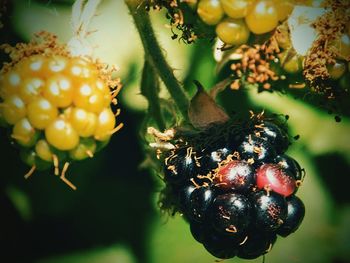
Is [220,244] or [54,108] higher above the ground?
[54,108]

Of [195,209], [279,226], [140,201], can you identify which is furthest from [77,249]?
[279,226]

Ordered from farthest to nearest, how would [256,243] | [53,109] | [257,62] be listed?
[257,62] < [256,243] < [53,109]

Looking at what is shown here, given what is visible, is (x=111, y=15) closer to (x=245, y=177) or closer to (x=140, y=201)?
(x=140, y=201)

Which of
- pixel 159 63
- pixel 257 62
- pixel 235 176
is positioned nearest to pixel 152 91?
pixel 159 63

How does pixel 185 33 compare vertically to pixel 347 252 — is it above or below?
above

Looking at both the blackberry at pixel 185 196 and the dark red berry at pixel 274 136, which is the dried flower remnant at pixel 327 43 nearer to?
the dark red berry at pixel 274 136

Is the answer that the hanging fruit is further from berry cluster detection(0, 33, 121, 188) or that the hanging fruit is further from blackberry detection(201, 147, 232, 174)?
blackberry detection(201, 147, 232, 174)

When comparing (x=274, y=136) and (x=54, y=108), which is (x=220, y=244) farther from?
(x=54, y=108)
